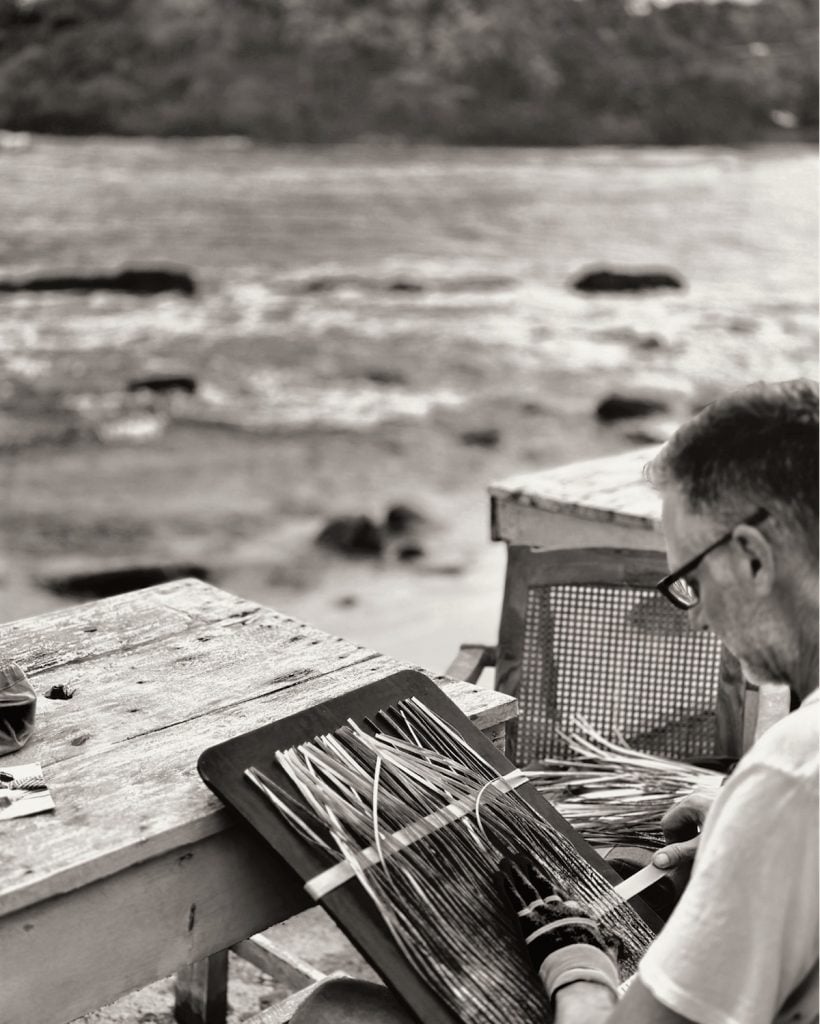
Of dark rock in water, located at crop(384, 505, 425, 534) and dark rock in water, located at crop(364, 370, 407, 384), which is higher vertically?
dark rock in water, located at crop(384, 505, 425, 534)

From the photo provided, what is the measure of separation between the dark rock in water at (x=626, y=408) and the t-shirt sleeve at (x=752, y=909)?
15.7m

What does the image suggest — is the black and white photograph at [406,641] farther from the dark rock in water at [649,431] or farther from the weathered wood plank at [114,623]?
the dark rock in water at [649,431]

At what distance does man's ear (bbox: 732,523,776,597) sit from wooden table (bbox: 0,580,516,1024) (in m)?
0.81

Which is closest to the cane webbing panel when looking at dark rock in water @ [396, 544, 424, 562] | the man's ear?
the man's ear

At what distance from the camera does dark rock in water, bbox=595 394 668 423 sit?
55.3 ft

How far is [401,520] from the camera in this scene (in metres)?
10.3

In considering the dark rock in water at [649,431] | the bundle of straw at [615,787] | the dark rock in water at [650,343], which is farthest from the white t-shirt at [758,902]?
the dark rock in water at [650,343]

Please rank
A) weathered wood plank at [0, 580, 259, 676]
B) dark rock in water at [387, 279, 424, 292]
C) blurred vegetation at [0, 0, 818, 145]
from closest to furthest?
weathered wood plank at [0, 580, 259, 676]
dark rock in water at [387, 279, 424, 292]
blurred vegetation at [0, 0, 818, 145]

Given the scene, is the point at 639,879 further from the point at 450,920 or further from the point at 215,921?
the point at 215,921

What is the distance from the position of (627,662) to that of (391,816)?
4.95 feet

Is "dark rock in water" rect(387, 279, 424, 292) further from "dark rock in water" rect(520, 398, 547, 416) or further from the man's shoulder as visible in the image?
the man's shoulder

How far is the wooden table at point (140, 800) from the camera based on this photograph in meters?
1.60

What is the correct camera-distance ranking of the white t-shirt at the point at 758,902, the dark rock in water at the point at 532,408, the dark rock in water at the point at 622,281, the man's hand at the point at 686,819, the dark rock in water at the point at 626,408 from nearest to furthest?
the white t-shirt at the point at 758,902 < the man's hand at the point at 686,819 < the dark rock in water at the point at 626,408 < the dark rock in water at the point at 532,408 < the dark rock in water at the point at 622,281

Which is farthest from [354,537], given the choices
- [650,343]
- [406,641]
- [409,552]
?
[650,343]
